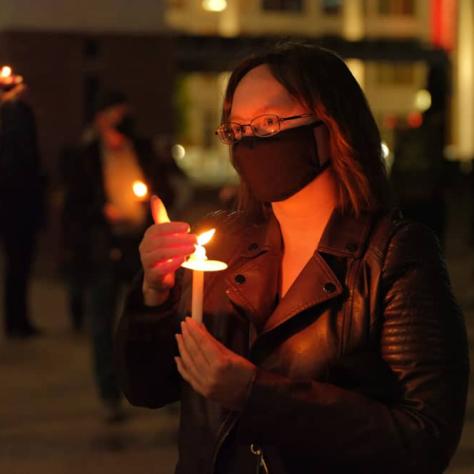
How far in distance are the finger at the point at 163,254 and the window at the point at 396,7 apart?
187ft

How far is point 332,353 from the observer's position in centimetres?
223

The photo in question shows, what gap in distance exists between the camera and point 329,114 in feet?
7.66

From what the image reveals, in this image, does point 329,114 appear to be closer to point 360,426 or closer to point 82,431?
point 360,426

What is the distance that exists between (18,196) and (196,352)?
3676 millimetres

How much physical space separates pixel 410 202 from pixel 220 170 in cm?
3902

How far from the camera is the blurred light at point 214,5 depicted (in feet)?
162

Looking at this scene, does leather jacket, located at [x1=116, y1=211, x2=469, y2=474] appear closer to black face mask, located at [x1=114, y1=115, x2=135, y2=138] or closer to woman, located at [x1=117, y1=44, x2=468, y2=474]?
woman, located at [x1=117, y1=44, x2=468, y2=474]

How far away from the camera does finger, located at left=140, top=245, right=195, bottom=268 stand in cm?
213

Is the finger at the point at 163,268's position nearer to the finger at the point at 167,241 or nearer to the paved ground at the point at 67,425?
the finger at the point at 167,241

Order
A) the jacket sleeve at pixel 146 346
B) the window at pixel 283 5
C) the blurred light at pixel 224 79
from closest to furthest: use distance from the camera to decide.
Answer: the jacket sleeve at pixel 146 346, the blurred light at pixel 224 79, the window at pixel 283 5

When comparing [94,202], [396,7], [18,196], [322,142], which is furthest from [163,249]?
[396,7]

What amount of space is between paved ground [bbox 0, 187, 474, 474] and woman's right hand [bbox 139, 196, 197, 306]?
148 inches

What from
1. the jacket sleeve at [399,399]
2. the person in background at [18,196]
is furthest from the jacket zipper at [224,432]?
the person in background at [18,196]

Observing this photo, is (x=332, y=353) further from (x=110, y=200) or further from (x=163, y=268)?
(x=110, y=200)
